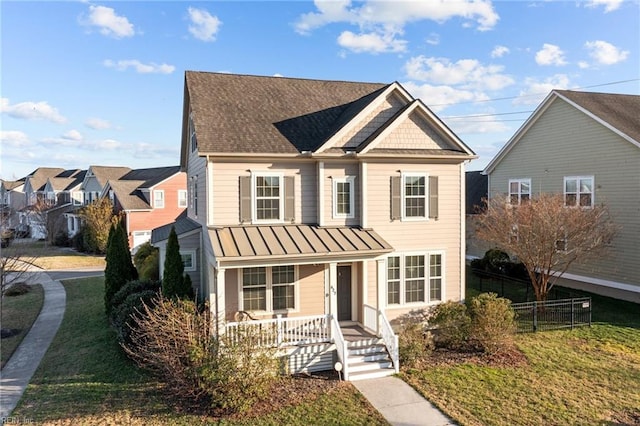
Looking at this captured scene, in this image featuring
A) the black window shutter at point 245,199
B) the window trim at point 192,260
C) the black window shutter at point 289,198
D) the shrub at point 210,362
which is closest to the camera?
the shrub at point 210,362

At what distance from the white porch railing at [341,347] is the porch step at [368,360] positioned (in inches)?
8.0

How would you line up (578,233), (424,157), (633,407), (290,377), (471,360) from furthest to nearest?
(578,233), (424,157), (471,360), (290,377), (633,407)

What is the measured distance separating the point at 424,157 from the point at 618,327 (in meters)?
9.53

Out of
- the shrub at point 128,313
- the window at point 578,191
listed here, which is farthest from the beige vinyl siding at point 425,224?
the window at point 578,191

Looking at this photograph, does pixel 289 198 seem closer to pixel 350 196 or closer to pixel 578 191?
pixel 350 196

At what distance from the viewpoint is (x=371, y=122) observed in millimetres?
15039

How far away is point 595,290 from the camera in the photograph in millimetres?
19906

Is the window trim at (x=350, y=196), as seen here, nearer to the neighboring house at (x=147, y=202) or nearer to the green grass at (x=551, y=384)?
the green grass at (x=551, y=384)

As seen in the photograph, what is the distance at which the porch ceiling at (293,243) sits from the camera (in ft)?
39.9

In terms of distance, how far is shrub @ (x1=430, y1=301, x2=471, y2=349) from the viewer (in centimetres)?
1348

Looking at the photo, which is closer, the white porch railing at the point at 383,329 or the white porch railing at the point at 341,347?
the white porch railing at the point at 341,347

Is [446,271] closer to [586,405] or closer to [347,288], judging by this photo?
[347,288]

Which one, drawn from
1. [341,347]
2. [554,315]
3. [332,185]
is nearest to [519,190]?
[554,315]

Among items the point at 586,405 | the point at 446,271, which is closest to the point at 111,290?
the point at 446,271
